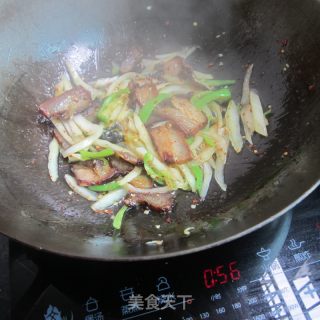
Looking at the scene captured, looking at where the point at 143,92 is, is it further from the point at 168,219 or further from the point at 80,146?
the point at 168,219

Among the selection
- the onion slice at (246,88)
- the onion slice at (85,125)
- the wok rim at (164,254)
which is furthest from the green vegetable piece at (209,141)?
the wok rim at (164,254)

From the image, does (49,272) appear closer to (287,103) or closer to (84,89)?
(84,89)

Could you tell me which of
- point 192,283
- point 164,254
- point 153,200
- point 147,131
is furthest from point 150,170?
point 164,254

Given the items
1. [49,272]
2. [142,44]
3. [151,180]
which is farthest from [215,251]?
[142,44]

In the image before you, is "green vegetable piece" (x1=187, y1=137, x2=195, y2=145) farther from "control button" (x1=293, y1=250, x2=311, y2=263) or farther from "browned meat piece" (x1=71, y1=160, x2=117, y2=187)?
"control button" (x1=293, y1=250, x2=311, y2=263)

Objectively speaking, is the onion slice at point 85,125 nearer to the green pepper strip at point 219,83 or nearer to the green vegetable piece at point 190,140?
the green vegetable piece at point 190,140
